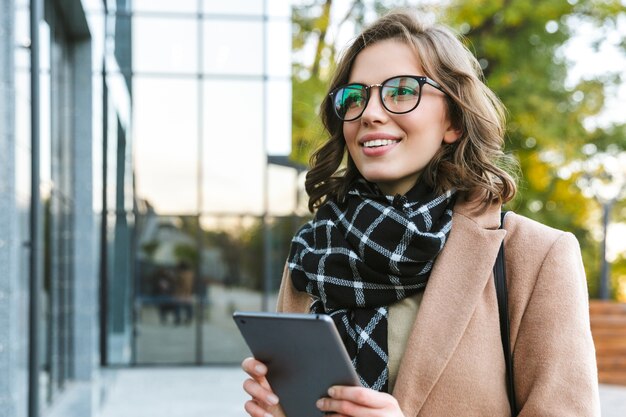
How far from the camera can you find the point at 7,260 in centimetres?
408

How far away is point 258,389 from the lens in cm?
161

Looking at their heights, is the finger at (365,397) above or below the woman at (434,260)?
below

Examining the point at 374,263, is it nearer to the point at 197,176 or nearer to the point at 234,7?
the point at 197,176

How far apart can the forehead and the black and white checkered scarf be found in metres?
0.26

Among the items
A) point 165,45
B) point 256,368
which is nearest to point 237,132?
point 165,45

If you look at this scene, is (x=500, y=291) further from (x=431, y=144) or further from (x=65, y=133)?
(x=65, y=133)

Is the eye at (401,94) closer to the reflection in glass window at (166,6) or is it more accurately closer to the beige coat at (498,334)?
the beige coat at (498,334)

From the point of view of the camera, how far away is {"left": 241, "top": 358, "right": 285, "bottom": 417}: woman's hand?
1.57m

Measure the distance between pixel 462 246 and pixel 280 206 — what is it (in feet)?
41.1

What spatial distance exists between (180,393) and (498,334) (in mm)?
9684

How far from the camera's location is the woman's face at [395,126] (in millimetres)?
1656

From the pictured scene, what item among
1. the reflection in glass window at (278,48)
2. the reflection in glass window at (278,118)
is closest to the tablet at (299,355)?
the reflection in glass window at (278,118)

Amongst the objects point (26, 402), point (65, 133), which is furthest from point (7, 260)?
point (65, 133)

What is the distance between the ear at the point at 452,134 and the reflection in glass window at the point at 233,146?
40.8 ft
